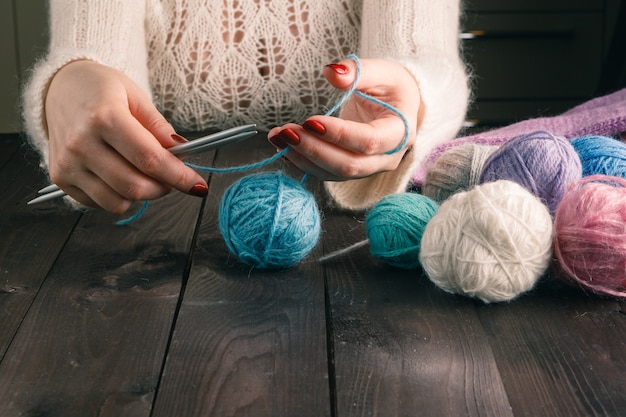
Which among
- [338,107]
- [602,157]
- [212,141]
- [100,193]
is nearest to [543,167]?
[602,157]

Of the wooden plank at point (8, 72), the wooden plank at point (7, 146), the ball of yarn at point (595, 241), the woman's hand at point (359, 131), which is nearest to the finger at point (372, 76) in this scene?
the woman's hand at point (359, 131)

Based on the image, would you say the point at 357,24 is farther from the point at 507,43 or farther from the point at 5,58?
the point at 5,58

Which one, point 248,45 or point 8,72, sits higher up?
point 248,45

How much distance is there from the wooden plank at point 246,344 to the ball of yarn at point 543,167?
0.23 meters

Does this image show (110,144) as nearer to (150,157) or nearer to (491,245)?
(150,157)

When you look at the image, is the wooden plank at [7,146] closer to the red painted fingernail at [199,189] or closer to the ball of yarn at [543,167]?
the red painted fingernail at [199,189]

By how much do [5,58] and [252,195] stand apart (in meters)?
1.48

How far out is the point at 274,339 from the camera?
0.62 metres

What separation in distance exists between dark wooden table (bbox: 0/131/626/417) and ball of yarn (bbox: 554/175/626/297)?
21mm

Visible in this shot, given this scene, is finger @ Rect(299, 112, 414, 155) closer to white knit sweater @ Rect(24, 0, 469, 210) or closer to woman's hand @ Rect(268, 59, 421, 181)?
woman's hand @ Rect(268, 59, 421, 181)

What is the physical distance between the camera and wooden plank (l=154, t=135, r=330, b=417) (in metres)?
0.53

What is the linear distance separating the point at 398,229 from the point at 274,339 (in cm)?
20

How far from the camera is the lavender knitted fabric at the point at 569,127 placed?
1.02 meters

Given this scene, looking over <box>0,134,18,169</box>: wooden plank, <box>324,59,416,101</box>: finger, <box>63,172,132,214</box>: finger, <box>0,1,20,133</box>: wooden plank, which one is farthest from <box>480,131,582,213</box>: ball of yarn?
<box>0,1,20,133</box>: wooden plank
